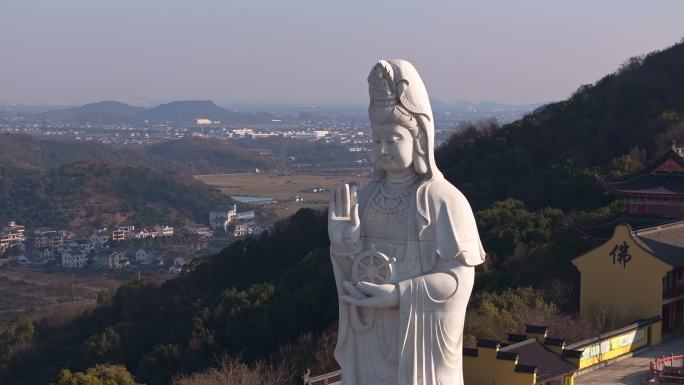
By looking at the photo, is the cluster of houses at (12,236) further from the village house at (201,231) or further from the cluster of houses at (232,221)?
the cluster of houses at (232,221)

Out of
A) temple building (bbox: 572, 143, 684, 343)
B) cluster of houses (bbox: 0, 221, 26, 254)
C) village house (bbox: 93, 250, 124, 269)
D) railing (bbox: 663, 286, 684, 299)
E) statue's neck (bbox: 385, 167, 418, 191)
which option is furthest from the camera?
cluster of houses (bbox: 0, 221, 26, 254)

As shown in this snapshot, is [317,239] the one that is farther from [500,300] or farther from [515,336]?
[515,336]

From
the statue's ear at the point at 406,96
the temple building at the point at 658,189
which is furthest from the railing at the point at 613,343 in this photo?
the statue's ear at the point at 406,96

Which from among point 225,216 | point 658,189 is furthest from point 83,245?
point 658,189

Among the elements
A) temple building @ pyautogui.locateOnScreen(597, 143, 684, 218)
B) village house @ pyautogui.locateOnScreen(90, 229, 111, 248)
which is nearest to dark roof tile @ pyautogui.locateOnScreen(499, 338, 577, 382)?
temple building @ pyautogui.locateOnScreen(597, 143, 684, 218)

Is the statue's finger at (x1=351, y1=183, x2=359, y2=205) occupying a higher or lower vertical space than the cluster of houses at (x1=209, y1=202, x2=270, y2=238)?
higher

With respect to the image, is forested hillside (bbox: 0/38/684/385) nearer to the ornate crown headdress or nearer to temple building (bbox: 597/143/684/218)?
temple building (bbox: 597/143/684/218)

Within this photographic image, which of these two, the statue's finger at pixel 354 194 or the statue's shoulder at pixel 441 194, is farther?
the statue's finger at pixel 354 194
